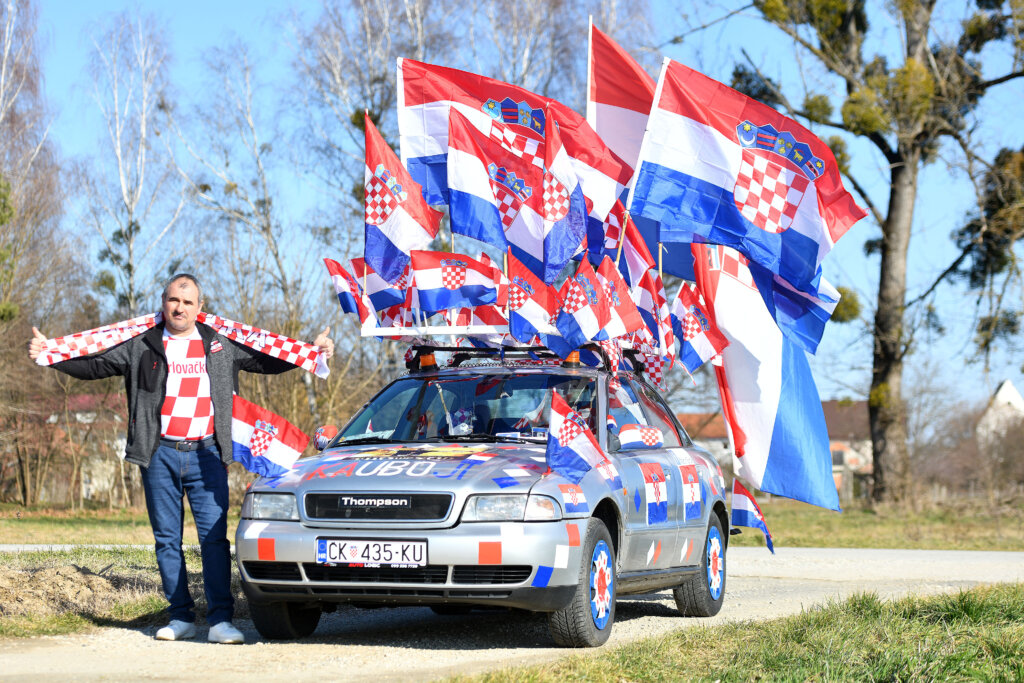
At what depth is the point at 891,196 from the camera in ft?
90.1

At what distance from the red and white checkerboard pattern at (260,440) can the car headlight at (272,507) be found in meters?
0.75

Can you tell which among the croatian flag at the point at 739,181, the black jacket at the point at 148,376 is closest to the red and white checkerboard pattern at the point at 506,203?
the croatian flag at the point at 739,181

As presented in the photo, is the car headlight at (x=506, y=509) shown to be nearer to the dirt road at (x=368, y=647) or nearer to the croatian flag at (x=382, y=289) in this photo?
the dirt road at (x=368, y=647)

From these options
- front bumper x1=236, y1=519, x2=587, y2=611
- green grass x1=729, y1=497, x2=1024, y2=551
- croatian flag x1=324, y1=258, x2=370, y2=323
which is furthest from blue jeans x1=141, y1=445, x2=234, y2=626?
green grass x1=729, y1=497, x2=1024, y2=551

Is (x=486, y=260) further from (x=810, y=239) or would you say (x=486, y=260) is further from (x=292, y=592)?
(x=292, y=592)

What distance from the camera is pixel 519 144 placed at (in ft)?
34.1

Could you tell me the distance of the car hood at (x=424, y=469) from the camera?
6484 mm

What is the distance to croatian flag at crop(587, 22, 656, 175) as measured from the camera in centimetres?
1098

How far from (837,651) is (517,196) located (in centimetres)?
515

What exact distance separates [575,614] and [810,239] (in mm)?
4000

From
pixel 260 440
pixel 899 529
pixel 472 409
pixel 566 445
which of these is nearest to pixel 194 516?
pixel 260 440

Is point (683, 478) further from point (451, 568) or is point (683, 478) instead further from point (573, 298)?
point (451, 568)

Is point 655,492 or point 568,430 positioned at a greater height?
point 568,430

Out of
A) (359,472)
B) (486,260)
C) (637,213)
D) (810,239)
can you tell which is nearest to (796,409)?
(810,239)
